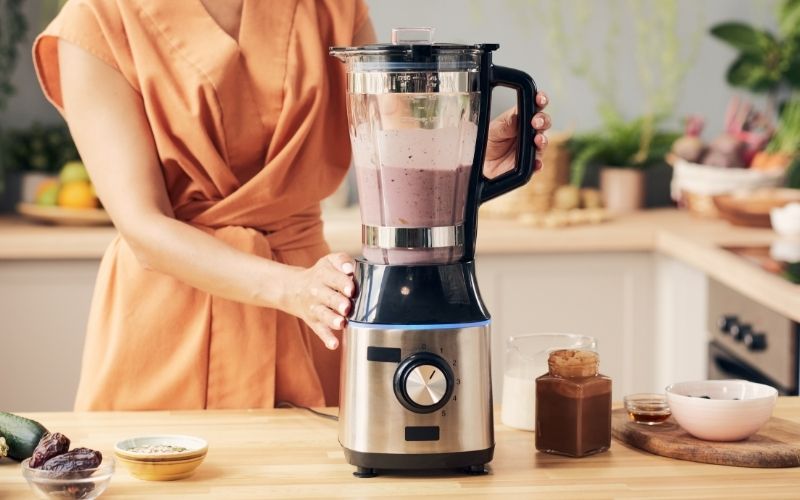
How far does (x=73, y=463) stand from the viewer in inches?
46.1

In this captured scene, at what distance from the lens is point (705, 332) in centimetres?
297

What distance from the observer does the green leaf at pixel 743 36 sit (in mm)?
3564

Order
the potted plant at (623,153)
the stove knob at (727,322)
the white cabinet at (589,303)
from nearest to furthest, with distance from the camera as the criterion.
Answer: the stove knob at (727,322) → the white cabinet at (589,303) → the potted plant at (623,153)

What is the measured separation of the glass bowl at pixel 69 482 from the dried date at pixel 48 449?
1 cm

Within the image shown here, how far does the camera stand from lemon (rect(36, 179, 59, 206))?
3205 millimetres

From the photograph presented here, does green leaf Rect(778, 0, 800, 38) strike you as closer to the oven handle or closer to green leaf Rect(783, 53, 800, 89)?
green leaf Rect(783, 53, 800, 89)

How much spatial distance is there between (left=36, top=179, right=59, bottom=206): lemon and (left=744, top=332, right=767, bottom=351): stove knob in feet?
5.93

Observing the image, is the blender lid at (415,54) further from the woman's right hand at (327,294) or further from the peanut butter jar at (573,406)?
the peanut butter jar at (573,406)

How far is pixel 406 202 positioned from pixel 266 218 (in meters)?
0.53

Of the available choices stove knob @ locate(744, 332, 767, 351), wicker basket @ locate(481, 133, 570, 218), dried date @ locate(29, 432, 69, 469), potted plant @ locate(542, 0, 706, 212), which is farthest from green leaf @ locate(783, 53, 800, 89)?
dried date @ locate(29, 432, 69, 469)

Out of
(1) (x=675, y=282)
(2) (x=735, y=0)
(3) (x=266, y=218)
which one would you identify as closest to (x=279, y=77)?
(3) (x=266, y=218)

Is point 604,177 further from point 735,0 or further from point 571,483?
point 571,483

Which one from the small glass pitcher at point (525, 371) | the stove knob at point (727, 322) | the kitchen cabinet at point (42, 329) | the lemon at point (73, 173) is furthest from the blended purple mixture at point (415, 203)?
the lemon at point (73, 173)

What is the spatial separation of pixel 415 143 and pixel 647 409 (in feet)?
1.41
